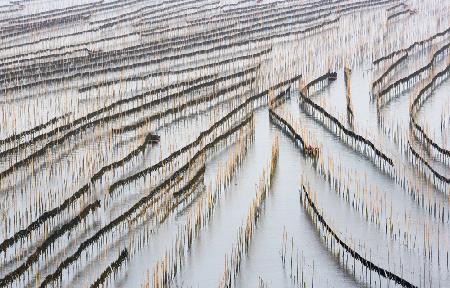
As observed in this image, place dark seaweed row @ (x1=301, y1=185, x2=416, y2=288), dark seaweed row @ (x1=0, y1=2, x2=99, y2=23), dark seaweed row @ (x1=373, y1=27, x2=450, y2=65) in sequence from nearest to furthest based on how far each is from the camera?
dark seaweed row @ (x1=301, y1=185, x2=416, y2=288), dark seaweed row @ (x1=373, y1=27, x2=450, y2=65), dark seaweed row @ (x1=0, y1=2, x2=99, y2=23)

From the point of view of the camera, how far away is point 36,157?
7.81m

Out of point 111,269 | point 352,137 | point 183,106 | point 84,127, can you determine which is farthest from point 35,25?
point 111,269

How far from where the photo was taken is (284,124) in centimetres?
878

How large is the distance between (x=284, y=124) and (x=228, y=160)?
4.15ft

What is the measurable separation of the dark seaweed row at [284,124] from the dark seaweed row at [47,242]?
99.1 inches

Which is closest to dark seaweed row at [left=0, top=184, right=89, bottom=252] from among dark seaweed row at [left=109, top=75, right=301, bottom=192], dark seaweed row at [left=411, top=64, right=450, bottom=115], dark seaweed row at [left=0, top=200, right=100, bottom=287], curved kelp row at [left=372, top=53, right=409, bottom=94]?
dark seaweed row at [left=0, top=200, right=100, bottom=287]

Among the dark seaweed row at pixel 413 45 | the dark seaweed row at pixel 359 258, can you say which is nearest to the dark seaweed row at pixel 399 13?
the dark seaweed row at pixel 413 45

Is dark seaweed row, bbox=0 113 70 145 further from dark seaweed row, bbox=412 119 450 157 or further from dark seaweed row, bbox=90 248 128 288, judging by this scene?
dark seaweed row, bbox=412 119 450 157

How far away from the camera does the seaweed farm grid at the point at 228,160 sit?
570cm

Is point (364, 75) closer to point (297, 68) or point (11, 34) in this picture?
point (297, 68)

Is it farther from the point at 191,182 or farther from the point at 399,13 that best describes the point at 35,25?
the point at 191,182

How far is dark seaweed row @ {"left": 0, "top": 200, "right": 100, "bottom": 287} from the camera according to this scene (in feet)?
17.5

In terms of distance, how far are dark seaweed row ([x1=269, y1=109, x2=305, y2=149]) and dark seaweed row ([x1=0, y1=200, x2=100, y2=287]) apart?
2.52m

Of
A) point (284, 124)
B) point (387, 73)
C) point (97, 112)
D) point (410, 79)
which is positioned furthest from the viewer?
point (387, 73)
